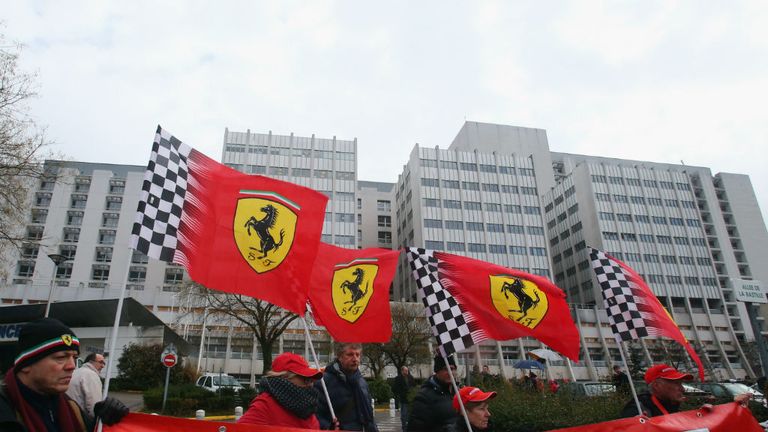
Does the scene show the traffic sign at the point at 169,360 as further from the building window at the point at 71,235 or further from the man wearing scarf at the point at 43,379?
the building window at the point at 71,235

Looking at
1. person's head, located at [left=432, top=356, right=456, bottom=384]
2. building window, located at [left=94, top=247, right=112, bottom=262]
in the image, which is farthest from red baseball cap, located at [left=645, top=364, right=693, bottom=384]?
building window, located at [left=94, top=247, right=112, bottom=262]

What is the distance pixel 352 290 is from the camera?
726 cm

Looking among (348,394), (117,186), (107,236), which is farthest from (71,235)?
(348,394)

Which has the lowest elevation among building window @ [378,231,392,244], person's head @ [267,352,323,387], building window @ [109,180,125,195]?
person's head @ [267,352,323,387]

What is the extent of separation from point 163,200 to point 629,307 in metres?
6.99

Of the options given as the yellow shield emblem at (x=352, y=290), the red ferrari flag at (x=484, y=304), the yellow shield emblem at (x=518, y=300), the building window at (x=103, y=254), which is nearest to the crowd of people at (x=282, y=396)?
the red ferrari flag at (x=484, y=304)

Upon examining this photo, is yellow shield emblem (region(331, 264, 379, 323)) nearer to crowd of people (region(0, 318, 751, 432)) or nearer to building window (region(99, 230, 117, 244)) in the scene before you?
crowd of people (region(0, 318, 751, 432))

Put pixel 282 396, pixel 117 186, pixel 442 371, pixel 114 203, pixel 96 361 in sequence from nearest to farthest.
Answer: pixel 282 396 → pixel 442 371 → pixel 96 361 → pixel 114 203 → pixel 117 186

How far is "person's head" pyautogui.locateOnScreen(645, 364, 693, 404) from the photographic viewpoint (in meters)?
4.73

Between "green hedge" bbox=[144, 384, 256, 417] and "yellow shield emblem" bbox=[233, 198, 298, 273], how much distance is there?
51.3 ft

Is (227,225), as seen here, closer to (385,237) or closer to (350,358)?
(350,358)

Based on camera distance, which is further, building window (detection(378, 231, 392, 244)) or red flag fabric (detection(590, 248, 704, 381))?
building window (detection(378, 231, 392, 244))

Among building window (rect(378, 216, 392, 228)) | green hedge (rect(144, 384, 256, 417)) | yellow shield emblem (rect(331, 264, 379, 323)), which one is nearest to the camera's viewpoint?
yellow shield emblem (rect(331, 264, 379, 323))

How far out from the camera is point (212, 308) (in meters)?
29.1
